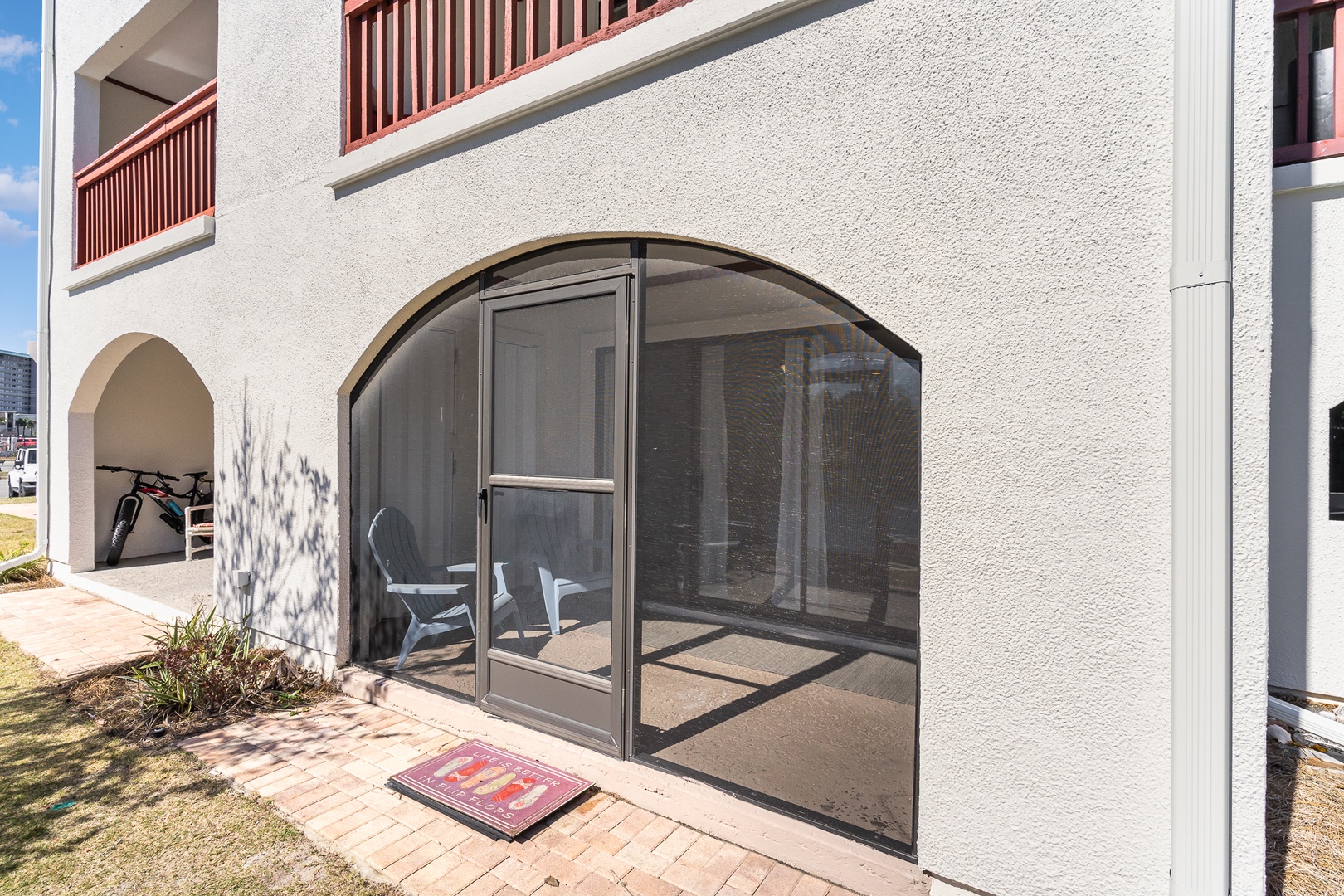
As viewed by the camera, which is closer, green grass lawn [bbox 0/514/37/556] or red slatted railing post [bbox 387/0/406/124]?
red slatted railing post [bbox 387/0/406/124]

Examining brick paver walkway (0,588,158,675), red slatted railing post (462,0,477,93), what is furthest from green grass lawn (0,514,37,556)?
red slatted railing post (462,0,477,93)

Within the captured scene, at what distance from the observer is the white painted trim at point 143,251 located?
5.45 m

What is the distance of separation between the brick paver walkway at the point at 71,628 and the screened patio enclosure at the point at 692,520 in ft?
10.7

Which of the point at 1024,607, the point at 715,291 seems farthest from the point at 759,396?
the point at 1024,607

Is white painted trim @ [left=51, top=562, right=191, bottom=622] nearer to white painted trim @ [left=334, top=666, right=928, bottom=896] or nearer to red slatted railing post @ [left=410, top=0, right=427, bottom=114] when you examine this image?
white painted trim @ [left=334, top=666, right=928, bottom=896]

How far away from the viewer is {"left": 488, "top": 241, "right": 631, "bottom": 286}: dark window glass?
10.7 ft

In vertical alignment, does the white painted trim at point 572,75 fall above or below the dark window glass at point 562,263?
above

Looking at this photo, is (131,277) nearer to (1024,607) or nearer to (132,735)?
(132,735)

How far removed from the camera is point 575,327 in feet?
11.2

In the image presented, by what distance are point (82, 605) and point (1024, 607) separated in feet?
28.0

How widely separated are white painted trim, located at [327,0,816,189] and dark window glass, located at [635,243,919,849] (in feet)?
2.84

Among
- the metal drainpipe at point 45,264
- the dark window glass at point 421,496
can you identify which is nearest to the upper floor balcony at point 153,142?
the metal drainpipe at point 45,264

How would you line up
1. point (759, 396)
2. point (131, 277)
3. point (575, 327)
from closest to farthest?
1. point (759, 396)
2. point (575, 327)
3. point (131, 277)

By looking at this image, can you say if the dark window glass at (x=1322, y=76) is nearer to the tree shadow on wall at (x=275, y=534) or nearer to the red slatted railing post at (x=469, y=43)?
the red slatted railing post at (x=469, y=43)
